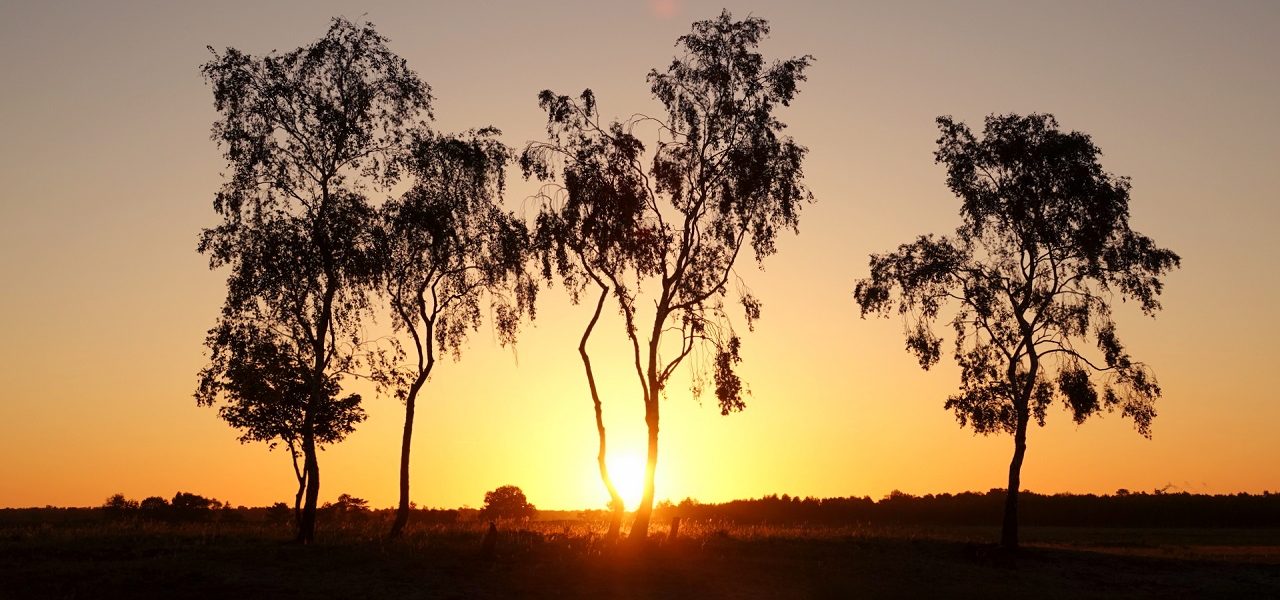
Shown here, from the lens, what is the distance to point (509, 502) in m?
102

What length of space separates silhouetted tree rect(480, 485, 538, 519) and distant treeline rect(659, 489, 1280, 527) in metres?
16.6

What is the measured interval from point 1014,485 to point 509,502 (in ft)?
194

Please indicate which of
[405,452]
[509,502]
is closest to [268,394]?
[405,452]

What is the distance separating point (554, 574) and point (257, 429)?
80.9ft

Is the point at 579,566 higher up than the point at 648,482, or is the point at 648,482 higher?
the point at 648,482

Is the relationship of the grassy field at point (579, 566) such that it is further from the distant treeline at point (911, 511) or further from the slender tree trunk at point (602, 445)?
the distant treeline at point (911, 511)

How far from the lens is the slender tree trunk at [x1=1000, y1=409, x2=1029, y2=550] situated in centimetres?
5138

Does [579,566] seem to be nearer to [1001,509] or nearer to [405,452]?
[405,452]

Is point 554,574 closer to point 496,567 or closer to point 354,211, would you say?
point 496,567

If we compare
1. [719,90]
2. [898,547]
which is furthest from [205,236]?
[898,547]

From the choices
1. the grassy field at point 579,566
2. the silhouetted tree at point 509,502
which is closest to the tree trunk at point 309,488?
the grassy field at point 579,566

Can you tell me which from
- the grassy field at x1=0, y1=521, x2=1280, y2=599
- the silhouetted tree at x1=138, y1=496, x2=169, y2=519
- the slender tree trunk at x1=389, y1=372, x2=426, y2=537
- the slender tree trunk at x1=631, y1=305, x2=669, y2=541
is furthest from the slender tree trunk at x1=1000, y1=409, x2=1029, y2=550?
the silhouetted tree at x1=138, y1=496, x2=169, y2=519

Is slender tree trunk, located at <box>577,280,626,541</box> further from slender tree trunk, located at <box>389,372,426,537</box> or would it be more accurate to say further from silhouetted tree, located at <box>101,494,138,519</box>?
silhouetted tree, located at <box>101,494,138,519</box>

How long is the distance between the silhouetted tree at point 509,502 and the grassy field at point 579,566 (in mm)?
45520
